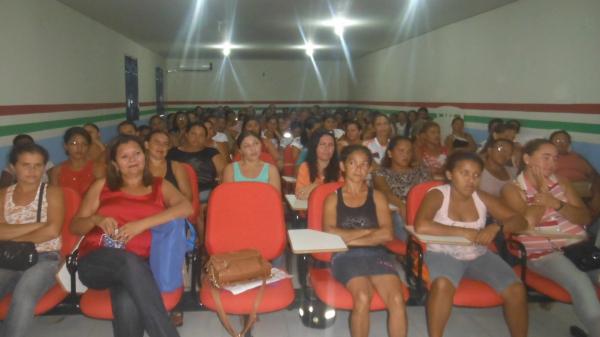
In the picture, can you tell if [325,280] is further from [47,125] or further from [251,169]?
[47,125]

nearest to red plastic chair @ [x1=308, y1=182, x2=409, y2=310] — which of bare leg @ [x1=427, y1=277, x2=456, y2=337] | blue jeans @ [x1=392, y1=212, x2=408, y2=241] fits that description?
bare leg @ [x1=427, y1=277, x2=456, y2=337]

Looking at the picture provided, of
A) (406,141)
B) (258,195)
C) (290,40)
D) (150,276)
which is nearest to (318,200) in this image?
(258,195)

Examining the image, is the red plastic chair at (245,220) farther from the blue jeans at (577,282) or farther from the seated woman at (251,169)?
the blue jeans at (577,282)

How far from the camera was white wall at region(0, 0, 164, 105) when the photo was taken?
530cm

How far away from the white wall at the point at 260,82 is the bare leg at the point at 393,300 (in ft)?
49.8

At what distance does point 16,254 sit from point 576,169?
499cm

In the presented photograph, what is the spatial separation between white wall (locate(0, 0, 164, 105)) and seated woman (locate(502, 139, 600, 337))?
5.18 meters

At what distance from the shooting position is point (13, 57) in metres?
5.35

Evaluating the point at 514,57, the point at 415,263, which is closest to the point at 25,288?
the point at 415,263

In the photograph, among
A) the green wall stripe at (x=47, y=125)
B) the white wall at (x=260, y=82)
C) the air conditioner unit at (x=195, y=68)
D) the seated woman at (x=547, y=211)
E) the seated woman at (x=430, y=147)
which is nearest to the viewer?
the seated woman at (x=547, y=211)

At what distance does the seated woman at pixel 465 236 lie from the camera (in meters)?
2.49

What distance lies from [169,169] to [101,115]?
5.79 meters

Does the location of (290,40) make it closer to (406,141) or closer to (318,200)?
(406,141)

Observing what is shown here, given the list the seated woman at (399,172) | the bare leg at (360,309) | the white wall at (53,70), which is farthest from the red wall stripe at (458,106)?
the bare leg at (360,309)
